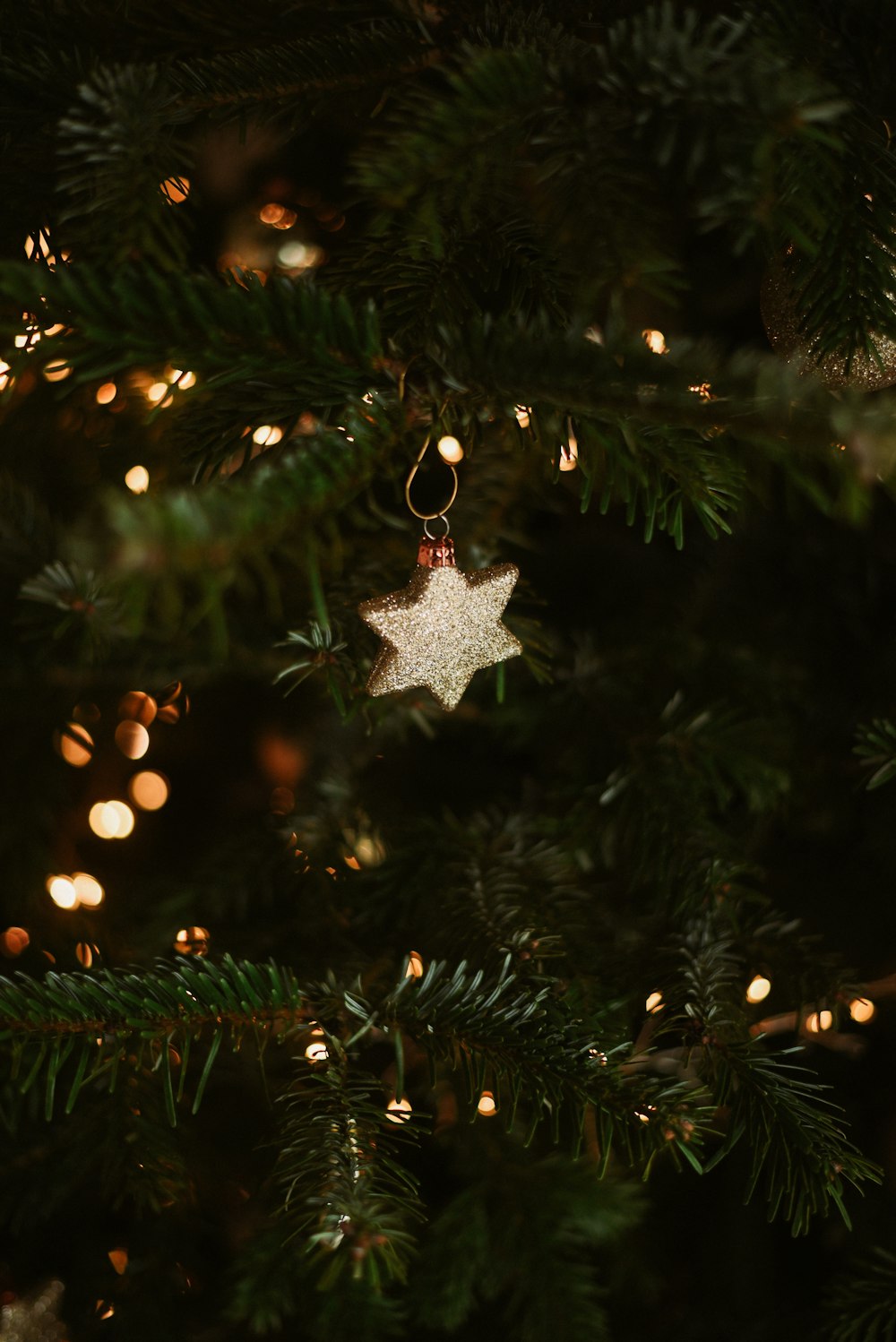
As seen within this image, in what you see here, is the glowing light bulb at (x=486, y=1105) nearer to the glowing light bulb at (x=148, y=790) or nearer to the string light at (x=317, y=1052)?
the string light at (x=317, y=1052)

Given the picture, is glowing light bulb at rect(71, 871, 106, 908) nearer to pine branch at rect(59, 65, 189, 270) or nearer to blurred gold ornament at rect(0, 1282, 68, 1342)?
blurred gold ornament at rect(0, 1282, 68, 1342)

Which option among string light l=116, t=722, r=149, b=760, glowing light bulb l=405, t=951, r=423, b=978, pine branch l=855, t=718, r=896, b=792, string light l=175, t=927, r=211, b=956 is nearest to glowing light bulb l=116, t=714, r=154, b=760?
string light l=116, t=722, r=149, b=760

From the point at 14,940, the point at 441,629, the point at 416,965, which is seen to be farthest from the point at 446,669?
the point at 14,940

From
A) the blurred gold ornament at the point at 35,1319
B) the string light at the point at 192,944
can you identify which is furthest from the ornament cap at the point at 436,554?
the blurred gold ornament at the point at 35,1319

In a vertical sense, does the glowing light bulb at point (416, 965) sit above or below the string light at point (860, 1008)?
below

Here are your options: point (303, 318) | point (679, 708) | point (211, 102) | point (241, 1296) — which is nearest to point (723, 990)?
point (679, 708)

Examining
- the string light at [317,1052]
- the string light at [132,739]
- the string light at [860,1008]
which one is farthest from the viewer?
the string light at [132,739]

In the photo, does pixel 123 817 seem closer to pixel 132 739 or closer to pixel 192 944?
pixel 132 739
